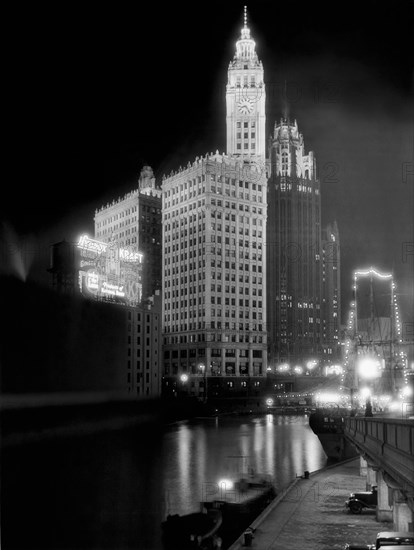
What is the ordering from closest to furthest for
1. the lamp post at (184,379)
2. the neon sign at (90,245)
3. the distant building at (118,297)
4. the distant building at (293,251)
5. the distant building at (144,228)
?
the distant building at (118,297) → the neon sign at (90,245) → the lamp post at (184,379) → the distant building at (144,228) → the distant building at (293,251)

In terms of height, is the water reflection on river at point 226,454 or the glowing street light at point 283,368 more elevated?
the glowing street light at point 283,368

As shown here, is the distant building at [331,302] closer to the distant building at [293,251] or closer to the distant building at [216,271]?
the distant building at [293,251]

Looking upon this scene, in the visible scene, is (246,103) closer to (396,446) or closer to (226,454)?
(226,454)

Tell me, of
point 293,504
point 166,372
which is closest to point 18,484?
point 293,504

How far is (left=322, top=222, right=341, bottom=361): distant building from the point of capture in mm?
114250

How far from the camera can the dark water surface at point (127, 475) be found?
23328 millimetres

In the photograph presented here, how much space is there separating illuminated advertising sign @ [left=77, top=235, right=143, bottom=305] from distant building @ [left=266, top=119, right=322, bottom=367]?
32.9m

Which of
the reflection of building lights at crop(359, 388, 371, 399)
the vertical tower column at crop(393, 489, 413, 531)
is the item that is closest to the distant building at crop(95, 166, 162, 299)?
the reflection of building lights at crop(359, 388, 371, 399)

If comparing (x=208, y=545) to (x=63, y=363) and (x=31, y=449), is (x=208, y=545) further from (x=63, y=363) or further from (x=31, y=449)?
(x=63, y=363)

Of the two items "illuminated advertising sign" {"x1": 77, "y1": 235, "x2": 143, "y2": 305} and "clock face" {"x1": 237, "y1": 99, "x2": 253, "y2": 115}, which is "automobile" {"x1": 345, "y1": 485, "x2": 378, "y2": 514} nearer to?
"illuminated advertising sign" {"x1": 77, "y1": 235, "x2": 143, "y2": 305}

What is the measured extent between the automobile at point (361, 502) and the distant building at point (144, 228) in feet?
274

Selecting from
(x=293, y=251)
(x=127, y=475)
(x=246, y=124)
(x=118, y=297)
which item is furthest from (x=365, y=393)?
(x=293, y=251)

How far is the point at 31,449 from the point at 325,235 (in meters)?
66.5

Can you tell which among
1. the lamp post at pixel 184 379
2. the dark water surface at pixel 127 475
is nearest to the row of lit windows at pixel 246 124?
the lamp post at pixel 184 379
